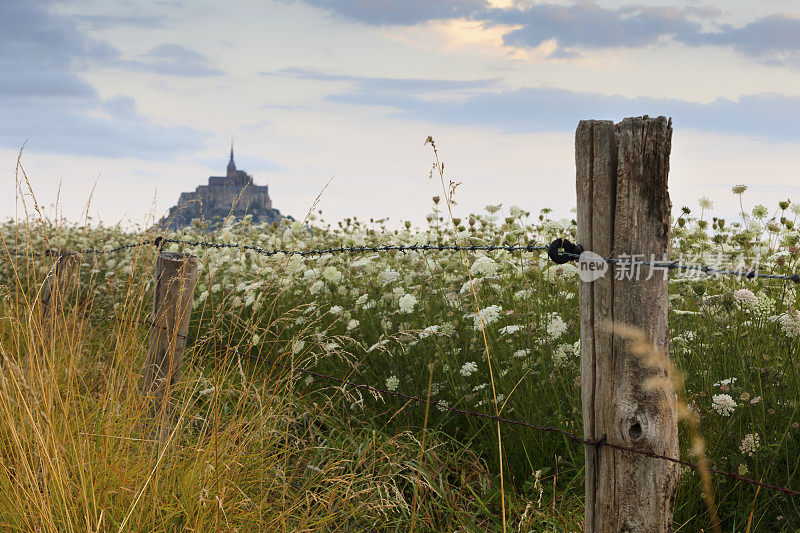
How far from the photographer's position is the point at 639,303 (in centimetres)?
188

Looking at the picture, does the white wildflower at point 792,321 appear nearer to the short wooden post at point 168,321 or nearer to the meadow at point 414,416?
the meadow at point 414,416

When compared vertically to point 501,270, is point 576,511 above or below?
below

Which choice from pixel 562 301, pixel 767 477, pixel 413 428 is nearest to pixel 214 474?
pixel 413 428

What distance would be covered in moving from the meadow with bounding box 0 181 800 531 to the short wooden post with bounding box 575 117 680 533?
452 mm

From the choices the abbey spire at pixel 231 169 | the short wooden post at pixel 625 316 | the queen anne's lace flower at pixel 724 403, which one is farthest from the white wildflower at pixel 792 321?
the abbey spire at pixel 231 169

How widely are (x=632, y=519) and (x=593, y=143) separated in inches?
45.2

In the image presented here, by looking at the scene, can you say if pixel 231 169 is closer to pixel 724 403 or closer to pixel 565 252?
pixel 724 403

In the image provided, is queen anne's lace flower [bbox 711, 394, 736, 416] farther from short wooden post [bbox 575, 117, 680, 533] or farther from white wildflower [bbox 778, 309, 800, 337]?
short wooden post [bbox 575, 117, 680, 533]

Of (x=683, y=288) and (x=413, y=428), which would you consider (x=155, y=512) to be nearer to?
(x=413, y=428)

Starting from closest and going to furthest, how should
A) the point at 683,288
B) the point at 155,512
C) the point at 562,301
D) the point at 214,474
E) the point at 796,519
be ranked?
the point at 155,512
the point at 214,474
the point at 796,519
the point at 683,288
the point at 562,301

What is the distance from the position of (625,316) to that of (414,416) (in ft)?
7.90

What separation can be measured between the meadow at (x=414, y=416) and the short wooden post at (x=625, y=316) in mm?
452

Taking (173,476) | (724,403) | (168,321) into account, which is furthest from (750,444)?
(168,321)

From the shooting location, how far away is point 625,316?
1888mm
